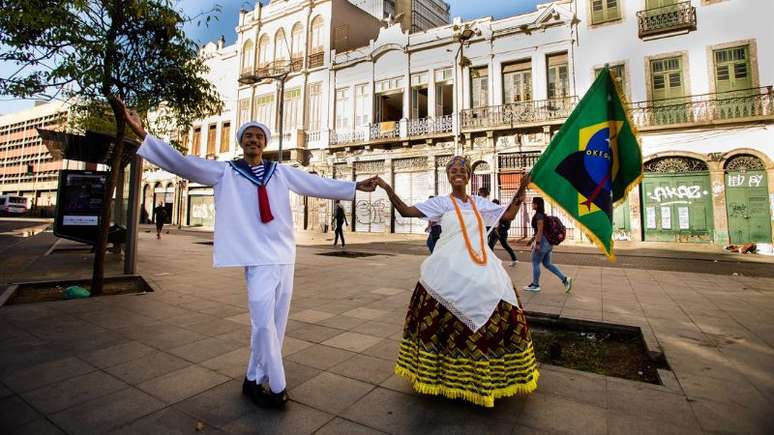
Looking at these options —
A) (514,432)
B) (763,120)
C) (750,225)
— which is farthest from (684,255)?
(514,432)

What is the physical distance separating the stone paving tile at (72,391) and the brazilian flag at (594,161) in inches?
138

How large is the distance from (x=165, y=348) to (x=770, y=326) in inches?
252

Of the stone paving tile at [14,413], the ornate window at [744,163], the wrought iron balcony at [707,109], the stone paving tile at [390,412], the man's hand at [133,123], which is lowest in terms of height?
the stone paving tile at [390,412]

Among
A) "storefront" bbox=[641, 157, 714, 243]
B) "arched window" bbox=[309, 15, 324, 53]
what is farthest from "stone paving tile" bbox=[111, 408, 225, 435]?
"arched window" bbox=[309, 15, 324, 53]

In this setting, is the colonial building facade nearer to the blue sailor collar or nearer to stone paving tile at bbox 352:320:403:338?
stone paving tile at bbox 352:320:403:338

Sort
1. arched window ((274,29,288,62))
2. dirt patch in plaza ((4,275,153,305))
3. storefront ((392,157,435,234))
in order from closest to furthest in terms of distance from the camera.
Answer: dirt patch in plaza ((4,275,153,305)) < storefront ((392,157,435,234)) < arched window ((274,29,288,62))

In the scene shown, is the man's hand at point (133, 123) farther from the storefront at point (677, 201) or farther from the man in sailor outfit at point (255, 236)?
the storefront at point (677, 201)

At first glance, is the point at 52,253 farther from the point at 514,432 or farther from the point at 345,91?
the point at 345,91

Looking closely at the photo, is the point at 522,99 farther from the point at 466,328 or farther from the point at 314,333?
the point at 466,328

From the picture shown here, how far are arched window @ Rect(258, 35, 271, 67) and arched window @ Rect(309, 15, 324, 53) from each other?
3.92 m

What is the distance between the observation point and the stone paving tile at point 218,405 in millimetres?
2260

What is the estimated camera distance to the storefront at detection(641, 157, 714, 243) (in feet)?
51.1

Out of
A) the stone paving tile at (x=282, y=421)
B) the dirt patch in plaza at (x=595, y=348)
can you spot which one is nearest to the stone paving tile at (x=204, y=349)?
the stone paving tile at (x=282, y=421)

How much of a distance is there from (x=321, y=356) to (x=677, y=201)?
18.2 meters
